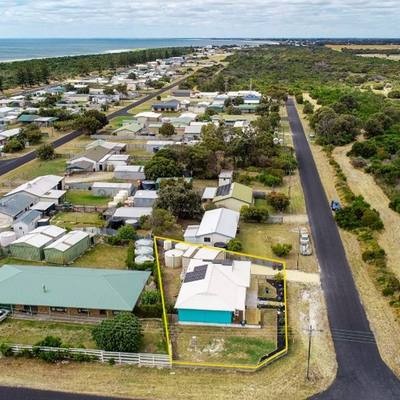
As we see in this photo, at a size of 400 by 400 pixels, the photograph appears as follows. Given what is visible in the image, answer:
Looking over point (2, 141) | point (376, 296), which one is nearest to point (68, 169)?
point (2, 141)

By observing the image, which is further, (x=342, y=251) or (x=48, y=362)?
(x=342, y=251)

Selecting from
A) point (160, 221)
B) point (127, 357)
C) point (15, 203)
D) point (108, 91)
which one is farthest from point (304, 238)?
point (108, 91)

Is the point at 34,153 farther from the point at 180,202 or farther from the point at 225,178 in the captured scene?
the point at 180,202

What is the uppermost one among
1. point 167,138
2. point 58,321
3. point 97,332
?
point 97,332

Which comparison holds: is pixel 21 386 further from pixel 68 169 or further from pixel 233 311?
pixel 68 169

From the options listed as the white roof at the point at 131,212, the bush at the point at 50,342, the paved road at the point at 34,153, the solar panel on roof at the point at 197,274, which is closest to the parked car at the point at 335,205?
the white roof at the point at 131,212

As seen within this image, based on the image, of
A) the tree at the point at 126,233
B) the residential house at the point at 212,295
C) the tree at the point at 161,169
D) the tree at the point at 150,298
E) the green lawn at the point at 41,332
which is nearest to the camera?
the green lawn at the point at 41,332

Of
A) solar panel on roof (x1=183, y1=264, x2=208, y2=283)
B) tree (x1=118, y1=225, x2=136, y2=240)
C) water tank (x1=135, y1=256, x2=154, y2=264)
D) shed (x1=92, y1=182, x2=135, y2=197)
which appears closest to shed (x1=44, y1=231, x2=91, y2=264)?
tree (x1=118, y1=225, x2=136, y2=240)

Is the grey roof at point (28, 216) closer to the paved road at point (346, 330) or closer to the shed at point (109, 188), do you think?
the shed at point (109, 188)
